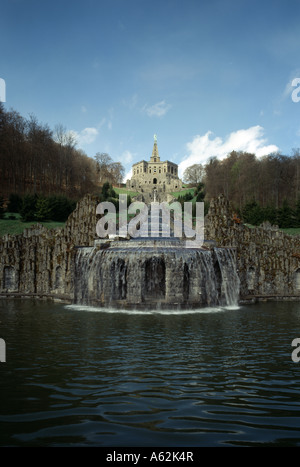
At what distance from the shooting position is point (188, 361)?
1020cm

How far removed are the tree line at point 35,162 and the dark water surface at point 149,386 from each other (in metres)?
41.5

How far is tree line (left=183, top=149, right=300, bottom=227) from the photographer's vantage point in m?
45.5

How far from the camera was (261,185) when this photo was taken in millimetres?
61656

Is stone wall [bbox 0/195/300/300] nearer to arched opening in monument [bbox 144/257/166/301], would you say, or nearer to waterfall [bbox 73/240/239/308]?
waterfall [bbox 73/240/239/308]

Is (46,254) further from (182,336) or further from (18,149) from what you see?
(18,149)

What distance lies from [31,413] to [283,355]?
281 inches

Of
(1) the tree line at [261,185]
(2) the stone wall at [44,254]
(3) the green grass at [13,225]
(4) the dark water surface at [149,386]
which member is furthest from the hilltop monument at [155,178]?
(4) the dark water surface at [149,386]

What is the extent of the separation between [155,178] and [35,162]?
345 ft

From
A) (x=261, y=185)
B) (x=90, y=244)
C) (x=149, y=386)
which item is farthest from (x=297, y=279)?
(x=261, y=185)

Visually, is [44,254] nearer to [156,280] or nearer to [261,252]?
[156,280]

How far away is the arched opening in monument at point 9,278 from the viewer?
31.1m

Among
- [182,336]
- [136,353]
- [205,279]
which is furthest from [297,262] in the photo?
[136,353]

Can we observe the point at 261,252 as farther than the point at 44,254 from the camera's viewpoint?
No
